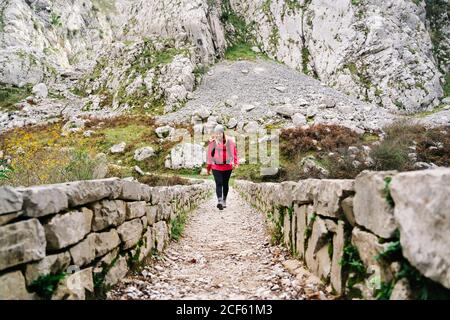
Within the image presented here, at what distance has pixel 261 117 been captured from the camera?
35.0 meters

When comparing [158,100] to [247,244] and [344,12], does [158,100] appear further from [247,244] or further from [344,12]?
[247,244]

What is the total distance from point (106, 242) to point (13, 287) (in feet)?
4.26

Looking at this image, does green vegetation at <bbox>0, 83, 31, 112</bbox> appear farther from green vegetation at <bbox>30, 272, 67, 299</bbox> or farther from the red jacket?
green vegetation at <bbox>30, 272, 67, 299</bbox>

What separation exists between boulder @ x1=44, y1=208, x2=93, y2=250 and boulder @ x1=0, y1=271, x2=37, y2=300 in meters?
0.33

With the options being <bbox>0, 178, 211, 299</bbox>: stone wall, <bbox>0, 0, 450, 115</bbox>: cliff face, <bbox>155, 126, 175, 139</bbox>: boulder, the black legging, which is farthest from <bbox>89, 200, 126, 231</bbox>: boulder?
<bbox>0, 0, 450, 115</bbox>: cliff face

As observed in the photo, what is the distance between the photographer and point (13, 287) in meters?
2.19

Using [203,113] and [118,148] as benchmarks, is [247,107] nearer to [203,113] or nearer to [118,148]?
[203,113]

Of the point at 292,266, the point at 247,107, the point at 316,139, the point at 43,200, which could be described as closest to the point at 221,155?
the point at 292,266

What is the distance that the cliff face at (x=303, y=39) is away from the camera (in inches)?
1834

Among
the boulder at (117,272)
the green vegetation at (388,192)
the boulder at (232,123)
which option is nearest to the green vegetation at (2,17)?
the boulder at (232,123)

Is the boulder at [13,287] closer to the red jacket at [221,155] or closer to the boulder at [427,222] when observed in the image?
the boulder at [427,222]

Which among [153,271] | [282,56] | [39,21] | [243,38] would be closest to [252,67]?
[282,56]

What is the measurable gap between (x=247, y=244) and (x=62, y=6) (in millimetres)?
82711

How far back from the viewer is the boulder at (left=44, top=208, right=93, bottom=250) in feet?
8.39
